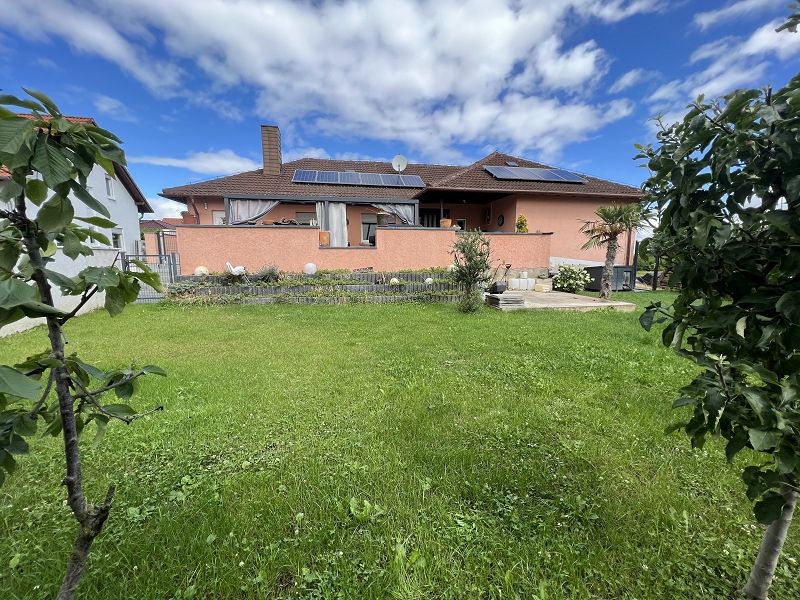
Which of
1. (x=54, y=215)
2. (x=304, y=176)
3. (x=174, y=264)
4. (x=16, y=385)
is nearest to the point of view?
(x=16, y=385)

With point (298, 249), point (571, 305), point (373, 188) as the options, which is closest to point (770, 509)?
point (571, 305)

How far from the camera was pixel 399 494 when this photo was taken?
208 cm

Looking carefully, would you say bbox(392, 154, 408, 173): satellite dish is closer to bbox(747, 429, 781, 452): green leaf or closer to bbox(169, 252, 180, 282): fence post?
bbox(169, 252, 180, 282): fence post

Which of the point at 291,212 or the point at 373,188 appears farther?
the point at 373,188

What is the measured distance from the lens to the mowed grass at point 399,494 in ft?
5.16

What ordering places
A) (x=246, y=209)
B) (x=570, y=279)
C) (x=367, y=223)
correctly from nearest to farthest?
1. (x=570, y=279)
2. (x=246, y=209)
3. (x=367, y=223)

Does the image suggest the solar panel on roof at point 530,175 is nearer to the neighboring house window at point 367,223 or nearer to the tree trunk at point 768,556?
the neighboring house window at point 367,223

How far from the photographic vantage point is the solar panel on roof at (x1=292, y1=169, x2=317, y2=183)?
16527 millimetres

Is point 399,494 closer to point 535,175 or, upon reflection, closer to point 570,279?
point 570,279

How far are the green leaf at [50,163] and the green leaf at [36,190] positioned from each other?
9cm

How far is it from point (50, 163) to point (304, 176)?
57.7 ft

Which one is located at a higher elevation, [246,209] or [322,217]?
[246,209]

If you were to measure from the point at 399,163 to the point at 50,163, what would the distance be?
816 inches

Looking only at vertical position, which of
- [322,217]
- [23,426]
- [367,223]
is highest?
[367,223]
